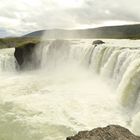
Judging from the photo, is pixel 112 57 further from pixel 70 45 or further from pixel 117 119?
pixel 70 45

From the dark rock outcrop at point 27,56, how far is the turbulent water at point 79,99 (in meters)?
7.59

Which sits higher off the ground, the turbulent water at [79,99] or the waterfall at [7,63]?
the turbulent water at [79,99]

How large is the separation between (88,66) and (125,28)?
118 metres

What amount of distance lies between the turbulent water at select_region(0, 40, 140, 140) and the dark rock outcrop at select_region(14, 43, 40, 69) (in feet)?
24.9

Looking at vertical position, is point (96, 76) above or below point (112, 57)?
below

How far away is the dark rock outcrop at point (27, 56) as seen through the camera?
124 ft

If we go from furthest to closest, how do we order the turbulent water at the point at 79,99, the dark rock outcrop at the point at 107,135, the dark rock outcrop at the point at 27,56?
the dark rock outcrop at the point at 27,56, the turbulent water at the point at 79,99, the dark rock outcrop at the point at 107,135

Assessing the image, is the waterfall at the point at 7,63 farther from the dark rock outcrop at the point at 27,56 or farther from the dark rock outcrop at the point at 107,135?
the dark rock outcrop at the point at 107,135

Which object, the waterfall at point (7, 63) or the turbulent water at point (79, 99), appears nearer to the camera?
the turbulent water at point (79, 99)

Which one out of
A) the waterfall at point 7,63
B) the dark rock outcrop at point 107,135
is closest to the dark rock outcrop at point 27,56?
the waterfall at point 7,63

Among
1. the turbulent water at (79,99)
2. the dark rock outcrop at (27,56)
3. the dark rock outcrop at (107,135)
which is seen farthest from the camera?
the dark rock outcrop at (27,56)

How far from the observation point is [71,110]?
16.8 metres

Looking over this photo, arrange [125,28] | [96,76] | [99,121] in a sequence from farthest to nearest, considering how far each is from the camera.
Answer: [125,28] → [96,76] → [99,121]

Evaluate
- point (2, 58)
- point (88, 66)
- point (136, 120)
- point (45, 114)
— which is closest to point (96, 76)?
point (88, 66)
